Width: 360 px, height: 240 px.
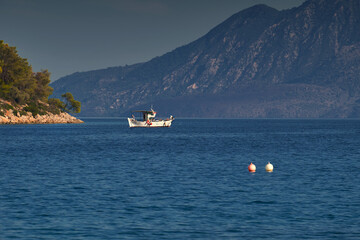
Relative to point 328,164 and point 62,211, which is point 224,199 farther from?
point 328,164

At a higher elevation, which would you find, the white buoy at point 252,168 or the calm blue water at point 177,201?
the white buoy at point 252,168

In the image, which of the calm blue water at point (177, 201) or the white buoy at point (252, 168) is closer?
the calm blue water at point (177, 201)

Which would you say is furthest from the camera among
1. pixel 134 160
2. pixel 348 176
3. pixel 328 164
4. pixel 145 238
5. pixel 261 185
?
pixel 134 160

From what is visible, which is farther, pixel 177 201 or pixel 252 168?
pixel 252 168

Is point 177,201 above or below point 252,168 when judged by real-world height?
below

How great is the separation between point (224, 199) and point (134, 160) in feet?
107

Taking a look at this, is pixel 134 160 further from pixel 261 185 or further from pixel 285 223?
pixel 285 223

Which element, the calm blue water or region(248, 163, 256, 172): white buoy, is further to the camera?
region(248, 163, 256, 172): white buoy

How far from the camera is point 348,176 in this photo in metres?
51.0

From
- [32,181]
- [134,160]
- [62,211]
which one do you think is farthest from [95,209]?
[134,160]

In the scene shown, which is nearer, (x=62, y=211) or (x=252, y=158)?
(x=62, y=211)

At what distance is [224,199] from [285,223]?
787 centimetres

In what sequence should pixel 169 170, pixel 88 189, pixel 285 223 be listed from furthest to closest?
pixel 169 170
pixel 88 189
pixel 285 223

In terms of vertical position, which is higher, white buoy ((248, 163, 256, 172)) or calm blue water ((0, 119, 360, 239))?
white buoy ((248, 163, 256, 172))
